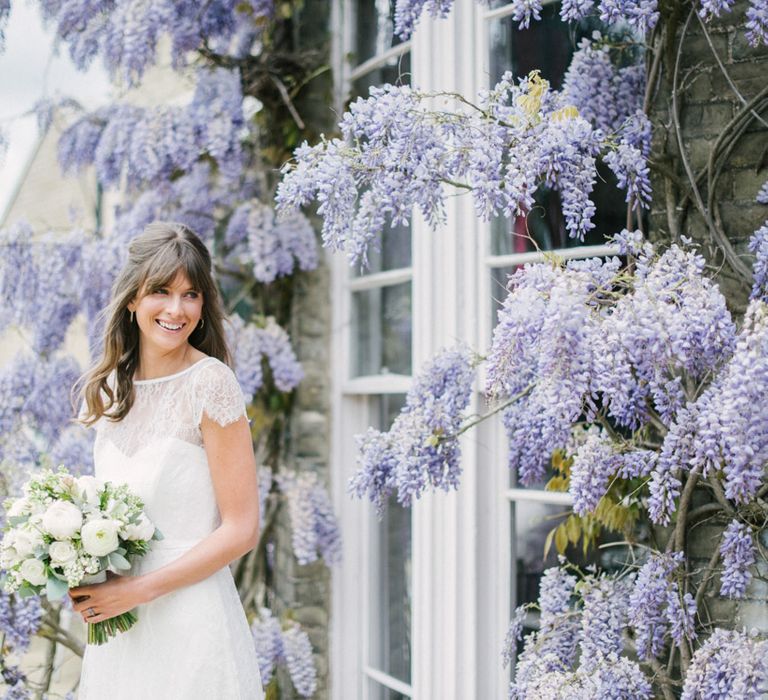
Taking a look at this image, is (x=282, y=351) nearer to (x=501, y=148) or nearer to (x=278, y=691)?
(x=278, y=691)

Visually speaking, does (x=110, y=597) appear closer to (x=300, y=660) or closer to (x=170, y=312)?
(x=170, y=312)

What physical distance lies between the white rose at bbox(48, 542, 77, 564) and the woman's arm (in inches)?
4.4

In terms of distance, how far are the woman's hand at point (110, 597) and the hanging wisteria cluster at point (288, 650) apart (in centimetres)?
155

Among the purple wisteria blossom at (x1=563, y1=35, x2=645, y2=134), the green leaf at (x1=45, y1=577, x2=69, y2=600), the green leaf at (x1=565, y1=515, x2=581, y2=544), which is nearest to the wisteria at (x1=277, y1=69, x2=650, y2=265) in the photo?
the purple wisteria blossom at (x1=563, y1=35, x2=645, y2=134)

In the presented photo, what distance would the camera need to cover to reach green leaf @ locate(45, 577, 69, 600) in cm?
197

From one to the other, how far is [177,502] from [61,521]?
27 cm

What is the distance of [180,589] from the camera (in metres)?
2.12

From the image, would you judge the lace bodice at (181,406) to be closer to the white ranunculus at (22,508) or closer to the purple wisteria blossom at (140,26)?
the white ranunculus at (22,508)

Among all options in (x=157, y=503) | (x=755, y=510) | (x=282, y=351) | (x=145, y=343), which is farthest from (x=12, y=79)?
(x=755, y=510)

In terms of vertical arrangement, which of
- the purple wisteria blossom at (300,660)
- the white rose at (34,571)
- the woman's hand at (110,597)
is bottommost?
the purple wisteria blossom at (300,660)

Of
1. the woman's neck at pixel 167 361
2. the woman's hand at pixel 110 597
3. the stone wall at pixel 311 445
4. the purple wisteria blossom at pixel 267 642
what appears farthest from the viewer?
the stone wall at pixel 311 445

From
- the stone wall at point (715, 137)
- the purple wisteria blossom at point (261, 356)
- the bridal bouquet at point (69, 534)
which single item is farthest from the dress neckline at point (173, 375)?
the purple wisteria blossom at point (261, 356)

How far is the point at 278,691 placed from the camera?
12.1 feet

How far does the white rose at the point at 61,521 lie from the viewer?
196 centimetres
